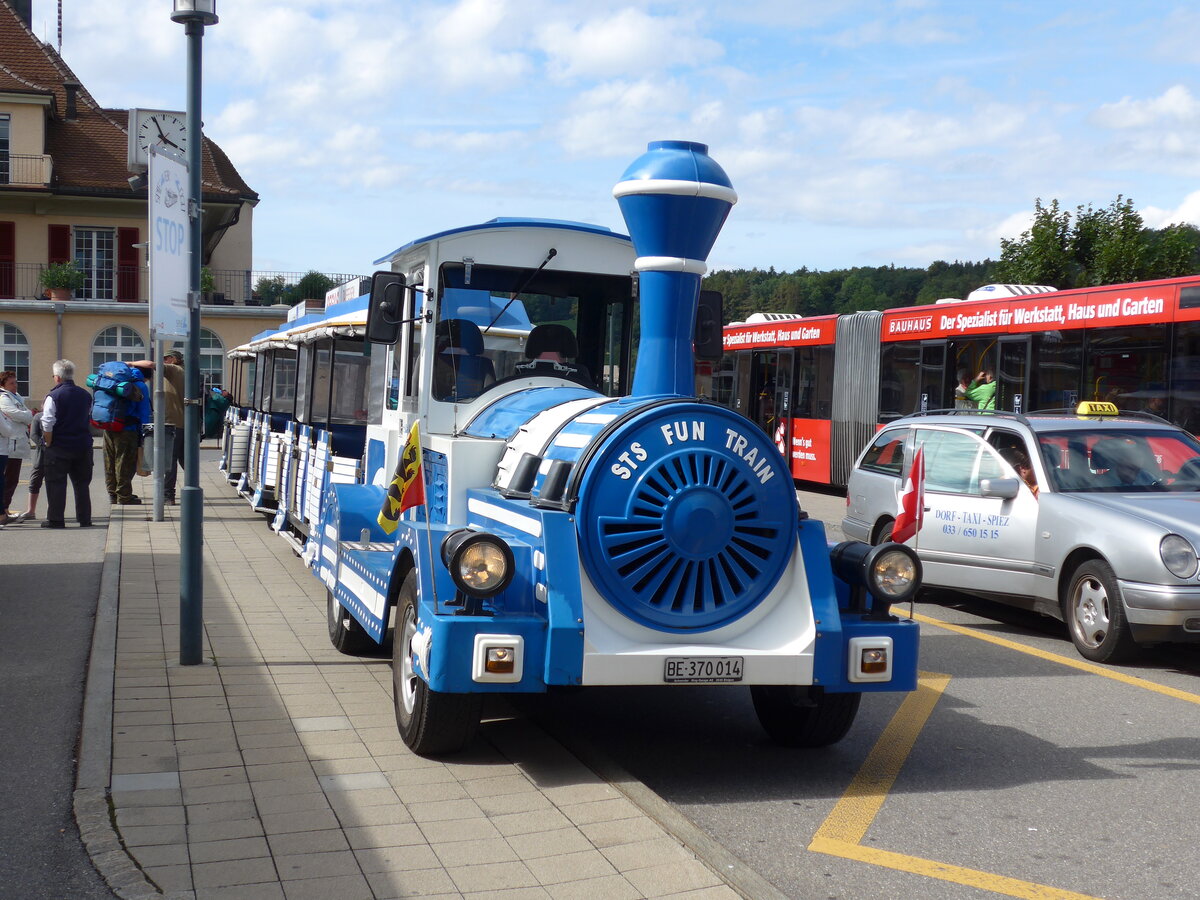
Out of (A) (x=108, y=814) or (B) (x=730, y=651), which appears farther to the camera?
(B) (x=730, y=651)

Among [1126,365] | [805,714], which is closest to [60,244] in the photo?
[1126,365]

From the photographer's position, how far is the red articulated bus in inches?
589

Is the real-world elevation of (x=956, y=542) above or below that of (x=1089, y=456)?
below

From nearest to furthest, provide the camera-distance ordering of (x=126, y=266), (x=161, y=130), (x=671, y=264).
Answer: (x=671, y=264), (x=161, y=130), (x=126, y=266)

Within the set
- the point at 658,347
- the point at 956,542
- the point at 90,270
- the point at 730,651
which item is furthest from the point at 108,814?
the point at 90,270

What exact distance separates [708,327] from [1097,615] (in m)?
3.38

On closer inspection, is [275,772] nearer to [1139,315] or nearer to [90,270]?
[1139,315]

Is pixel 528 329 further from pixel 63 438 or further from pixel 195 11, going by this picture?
pixel 63 438

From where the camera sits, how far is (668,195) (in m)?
6.20

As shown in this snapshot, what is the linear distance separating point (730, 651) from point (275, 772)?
6.48 feet

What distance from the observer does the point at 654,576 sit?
5.43 metres

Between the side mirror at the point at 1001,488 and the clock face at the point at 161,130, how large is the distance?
8.23m

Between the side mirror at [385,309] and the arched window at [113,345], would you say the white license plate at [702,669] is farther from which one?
the arched window at [113,345]

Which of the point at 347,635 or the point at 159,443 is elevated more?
the point at 159,443
